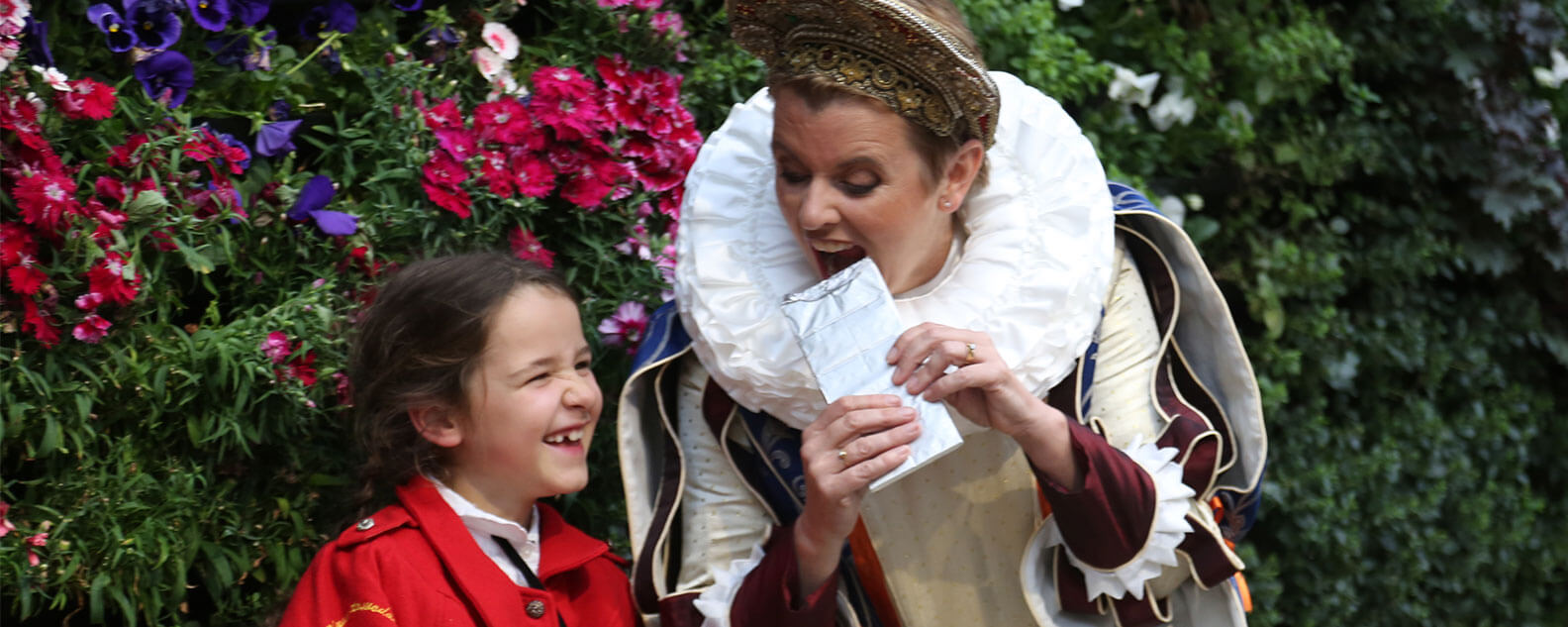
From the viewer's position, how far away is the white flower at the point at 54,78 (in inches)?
91.3

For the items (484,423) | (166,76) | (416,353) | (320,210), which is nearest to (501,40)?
(320,210)

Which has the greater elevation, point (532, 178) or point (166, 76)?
point (166, 76)

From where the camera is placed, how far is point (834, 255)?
2330mm

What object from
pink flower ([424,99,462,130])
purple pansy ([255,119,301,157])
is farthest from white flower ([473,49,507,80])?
purple pansy ([255,119,301,157])

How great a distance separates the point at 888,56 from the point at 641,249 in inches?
34.4

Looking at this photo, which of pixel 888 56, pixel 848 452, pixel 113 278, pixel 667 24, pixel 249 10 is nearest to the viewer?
pixel 848 452

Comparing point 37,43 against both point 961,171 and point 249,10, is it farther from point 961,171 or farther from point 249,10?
point 961,171

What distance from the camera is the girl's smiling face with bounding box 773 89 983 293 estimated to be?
220 cm

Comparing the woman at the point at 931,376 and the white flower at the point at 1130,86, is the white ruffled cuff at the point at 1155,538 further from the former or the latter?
→ the white flower at the point at 1130,86

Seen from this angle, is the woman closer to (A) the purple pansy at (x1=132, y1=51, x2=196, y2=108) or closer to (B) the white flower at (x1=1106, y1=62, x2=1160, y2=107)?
(A) the purple pansy at (x1=132, y1=51, x2=196, y2=108)

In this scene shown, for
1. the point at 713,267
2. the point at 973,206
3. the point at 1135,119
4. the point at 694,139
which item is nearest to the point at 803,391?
the point at 713,267

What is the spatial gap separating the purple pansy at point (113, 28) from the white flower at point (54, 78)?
0.16 m

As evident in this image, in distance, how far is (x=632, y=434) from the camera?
8.27ft

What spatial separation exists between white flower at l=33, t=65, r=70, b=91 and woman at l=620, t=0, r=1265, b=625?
0.97 metres
